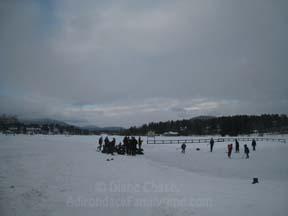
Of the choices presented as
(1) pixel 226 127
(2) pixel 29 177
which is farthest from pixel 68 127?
(2) pixel 29 177

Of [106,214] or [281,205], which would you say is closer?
[106,214]

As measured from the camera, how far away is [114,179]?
30.1 feet

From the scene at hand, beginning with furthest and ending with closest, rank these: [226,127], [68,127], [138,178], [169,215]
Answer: [68,127] → [226,127] → [138,178] → [169,215]

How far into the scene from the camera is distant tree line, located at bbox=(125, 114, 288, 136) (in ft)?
278

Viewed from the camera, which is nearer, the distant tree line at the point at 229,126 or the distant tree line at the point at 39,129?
the distant tree line at the point at 229,126

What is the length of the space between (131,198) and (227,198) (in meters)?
3.36

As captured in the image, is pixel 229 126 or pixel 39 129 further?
pixel 39 129

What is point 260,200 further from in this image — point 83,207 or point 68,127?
point 68,127

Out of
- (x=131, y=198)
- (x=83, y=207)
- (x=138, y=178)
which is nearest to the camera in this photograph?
(x=83, y=207)

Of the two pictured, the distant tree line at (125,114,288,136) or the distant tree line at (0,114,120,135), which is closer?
the distant tree line at (125,114,288,136)

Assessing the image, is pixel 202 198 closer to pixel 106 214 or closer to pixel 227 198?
pixel 227 198

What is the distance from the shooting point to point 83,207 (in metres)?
6.39

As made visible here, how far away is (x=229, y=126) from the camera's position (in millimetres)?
81375

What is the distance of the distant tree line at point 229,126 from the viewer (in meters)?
84.7
